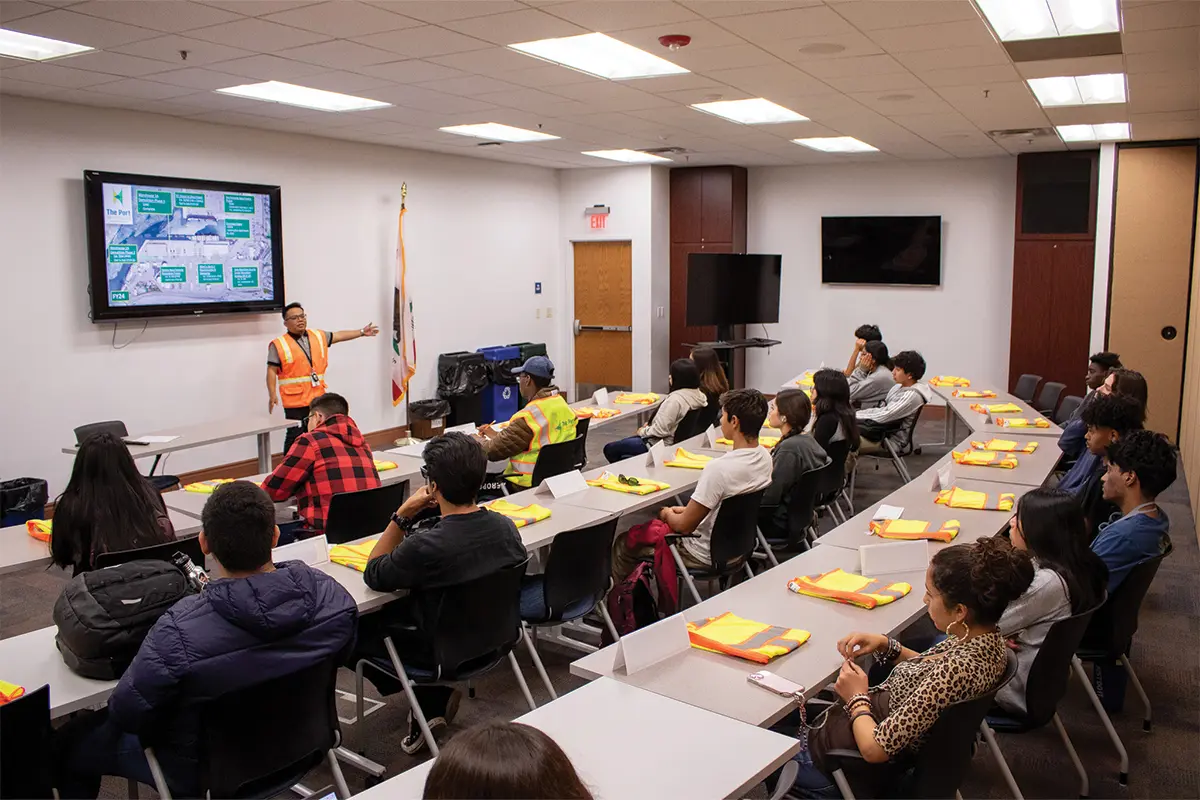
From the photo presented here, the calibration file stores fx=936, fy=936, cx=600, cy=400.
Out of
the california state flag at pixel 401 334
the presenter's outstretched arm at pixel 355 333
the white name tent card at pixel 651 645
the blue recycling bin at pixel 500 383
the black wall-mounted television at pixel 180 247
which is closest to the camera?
the white name tent card at pixel 651 645

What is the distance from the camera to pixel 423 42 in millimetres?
4988

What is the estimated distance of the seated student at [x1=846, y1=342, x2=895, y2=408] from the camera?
7945 millimetres

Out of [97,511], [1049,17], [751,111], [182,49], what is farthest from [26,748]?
[751,111]

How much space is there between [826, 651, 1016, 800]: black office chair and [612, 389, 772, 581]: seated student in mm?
1819

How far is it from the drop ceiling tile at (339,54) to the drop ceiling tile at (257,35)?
92 mm

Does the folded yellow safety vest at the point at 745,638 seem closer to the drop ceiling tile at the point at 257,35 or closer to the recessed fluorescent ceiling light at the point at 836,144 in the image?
the drop ceiling tile at the point at 257,35

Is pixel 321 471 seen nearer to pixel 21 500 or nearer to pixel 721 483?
pixel 721 483

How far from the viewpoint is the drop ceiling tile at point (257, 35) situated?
15.1 ft

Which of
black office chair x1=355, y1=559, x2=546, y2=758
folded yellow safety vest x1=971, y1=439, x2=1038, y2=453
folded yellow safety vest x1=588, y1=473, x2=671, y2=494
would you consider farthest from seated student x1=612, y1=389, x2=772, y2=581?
folded yellow safety vest x1=971, y1=439, x2=1038, y2=453

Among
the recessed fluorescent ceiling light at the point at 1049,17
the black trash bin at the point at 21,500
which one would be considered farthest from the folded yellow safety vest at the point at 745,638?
the black trash bin at the point at 21,500

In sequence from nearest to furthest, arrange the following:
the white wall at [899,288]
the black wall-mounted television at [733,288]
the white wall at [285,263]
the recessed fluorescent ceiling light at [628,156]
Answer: the white wall at [285,263] → the recessed fluorescent ceiling light at [628,156] → the white wall at [899,288] → the black wall-mounted television at [733,288]

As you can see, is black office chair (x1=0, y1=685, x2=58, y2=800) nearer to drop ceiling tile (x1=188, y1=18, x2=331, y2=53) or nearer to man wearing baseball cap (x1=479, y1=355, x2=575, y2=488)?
man wearing baseball cap (x1=479, y1=355, x2=575, y2=488)

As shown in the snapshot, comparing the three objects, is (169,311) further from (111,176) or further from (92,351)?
(111,176)

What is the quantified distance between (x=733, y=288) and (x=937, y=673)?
8.94 m
